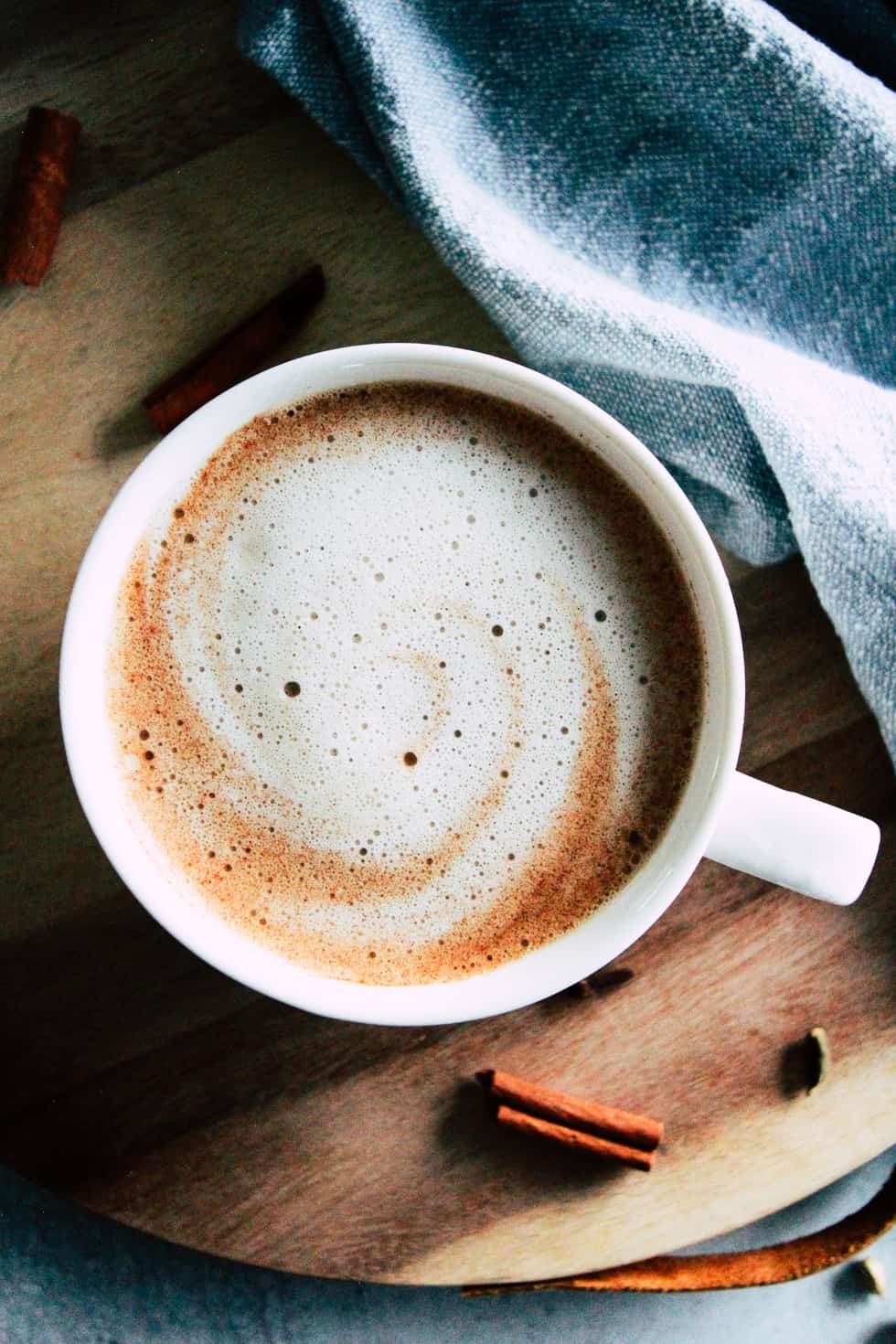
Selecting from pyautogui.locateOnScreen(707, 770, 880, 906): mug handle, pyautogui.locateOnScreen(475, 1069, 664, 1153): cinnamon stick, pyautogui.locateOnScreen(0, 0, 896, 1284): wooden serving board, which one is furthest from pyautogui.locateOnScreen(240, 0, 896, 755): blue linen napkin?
pyautogui.locateOnScreen(475, 1069, 664, 1153): cinnamon stick

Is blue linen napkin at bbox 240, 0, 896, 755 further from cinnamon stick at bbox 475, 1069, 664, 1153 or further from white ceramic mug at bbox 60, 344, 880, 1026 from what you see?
cinnamon stick at bbox 475, 1069, 664, 1153

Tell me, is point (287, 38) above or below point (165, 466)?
above

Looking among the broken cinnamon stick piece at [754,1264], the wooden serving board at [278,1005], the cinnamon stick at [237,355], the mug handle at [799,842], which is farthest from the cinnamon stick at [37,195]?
the broken cinnamon stick piece at [754,1264]

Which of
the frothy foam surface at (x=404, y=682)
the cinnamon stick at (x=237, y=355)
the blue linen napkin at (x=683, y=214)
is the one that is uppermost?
the blue linen napkin at (x=683, y=214)

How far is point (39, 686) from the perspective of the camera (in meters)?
0.78

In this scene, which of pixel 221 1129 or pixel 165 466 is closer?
pixel 165 466

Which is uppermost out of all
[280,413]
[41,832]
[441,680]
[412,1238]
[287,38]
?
[287,38]

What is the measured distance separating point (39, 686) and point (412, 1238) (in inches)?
18.9

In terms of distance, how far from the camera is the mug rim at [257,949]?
0.65 m

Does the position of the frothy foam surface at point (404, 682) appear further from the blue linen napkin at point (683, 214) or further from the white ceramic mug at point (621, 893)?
the blue linen napkin at point (683, 214)

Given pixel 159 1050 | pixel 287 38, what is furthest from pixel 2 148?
pixel 159 1050

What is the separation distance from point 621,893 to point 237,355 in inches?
17.5

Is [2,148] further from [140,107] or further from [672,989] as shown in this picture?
[672,989]

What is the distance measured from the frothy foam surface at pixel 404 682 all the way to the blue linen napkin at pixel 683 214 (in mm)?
122
